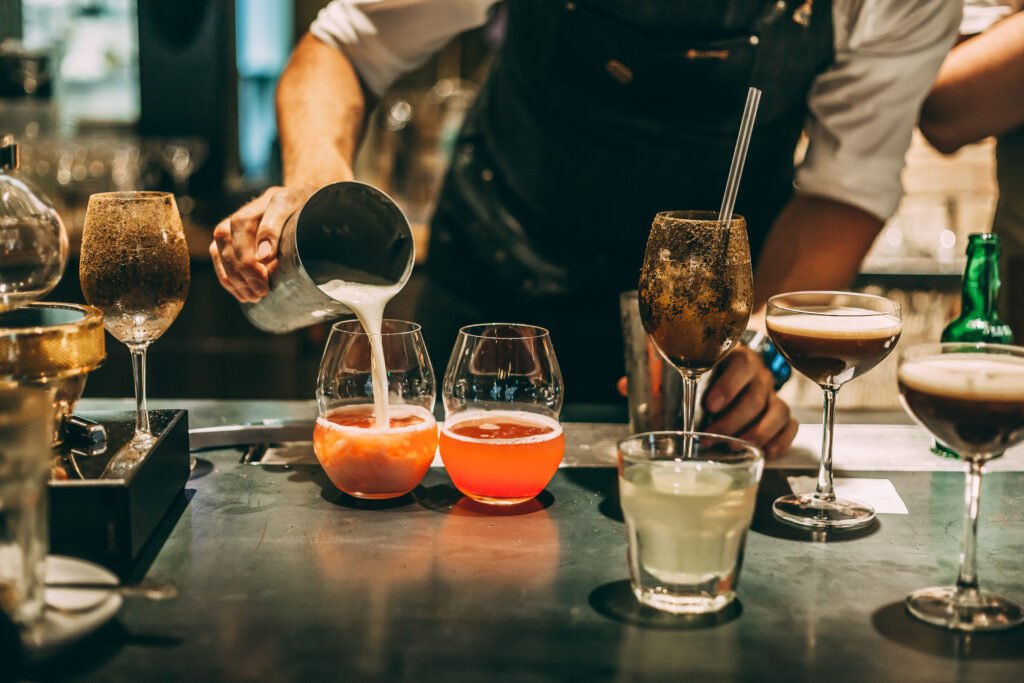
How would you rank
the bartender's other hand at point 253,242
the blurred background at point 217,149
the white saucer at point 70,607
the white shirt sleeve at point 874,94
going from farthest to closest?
the blurred background at point 217,149 < the white shirt sleeve at point 874,94 < the bartender's other hand at point 253,242 < the white saucer at point 70,607

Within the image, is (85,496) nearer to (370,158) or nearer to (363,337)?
(363,337)

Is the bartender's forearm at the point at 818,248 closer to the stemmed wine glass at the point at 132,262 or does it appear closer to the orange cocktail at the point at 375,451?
the orange cocktail at the point at 375,451

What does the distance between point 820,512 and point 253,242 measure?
76 cm

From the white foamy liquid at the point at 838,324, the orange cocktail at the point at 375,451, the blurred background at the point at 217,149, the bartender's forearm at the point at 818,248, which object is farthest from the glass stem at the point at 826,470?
the blurred background at the point at 217,149

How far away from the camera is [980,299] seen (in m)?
1.52

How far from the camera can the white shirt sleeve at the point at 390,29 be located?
206cm

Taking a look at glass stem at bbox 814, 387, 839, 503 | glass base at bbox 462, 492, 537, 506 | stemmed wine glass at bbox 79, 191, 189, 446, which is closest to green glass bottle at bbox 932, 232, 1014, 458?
A: glass stem at bbox 814, 387, 839, 503

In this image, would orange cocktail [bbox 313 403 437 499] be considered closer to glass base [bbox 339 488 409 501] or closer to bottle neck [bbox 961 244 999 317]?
glass base [bbox 339 488 409 501]

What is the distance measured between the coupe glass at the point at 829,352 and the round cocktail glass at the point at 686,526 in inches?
10.8

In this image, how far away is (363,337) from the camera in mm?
1323

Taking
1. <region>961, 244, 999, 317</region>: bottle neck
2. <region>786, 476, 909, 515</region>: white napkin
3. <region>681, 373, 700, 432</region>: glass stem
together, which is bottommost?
<region>786, 476, 909, 515</region>: white napkin

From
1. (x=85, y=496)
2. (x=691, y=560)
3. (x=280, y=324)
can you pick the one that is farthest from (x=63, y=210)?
(x=691, y=560)

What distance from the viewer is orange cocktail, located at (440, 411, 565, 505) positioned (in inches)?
49.5

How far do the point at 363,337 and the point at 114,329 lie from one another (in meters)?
0.30
